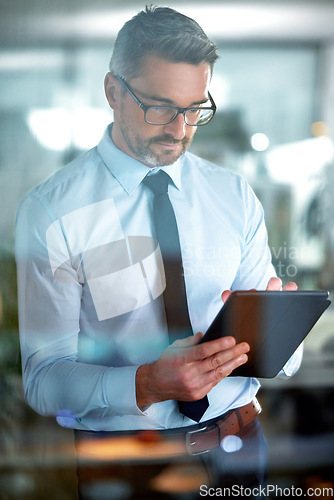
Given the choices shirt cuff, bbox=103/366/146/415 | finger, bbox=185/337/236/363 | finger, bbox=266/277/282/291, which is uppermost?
finger, bbox=266/277/282/291

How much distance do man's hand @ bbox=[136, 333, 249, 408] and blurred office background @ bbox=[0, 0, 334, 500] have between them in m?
0.29

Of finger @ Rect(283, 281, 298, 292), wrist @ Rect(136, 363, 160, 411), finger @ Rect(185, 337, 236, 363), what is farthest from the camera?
finger @ Rect(283, 281, 298, 292)

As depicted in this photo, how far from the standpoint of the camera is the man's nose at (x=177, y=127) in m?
0.98

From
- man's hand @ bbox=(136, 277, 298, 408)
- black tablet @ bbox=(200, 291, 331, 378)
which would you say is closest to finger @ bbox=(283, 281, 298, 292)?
black tablet @ bbox=(200, 291, 331, 378)

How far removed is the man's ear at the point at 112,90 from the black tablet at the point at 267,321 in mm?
461

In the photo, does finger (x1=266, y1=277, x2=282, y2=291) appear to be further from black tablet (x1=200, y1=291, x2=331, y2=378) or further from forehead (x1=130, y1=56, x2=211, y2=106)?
forehead (x1=130, y1=56, x2=211, y2=106)

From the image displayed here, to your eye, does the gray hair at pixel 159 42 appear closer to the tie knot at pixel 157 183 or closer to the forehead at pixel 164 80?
the forehead at pixel 164 80

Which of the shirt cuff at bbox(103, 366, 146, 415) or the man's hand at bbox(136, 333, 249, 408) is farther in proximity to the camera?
the shirt cuff at bbox(103, 366, 146, 415)

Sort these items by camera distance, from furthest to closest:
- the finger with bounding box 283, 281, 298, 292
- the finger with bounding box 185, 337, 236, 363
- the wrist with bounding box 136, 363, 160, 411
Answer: the finger with bounding box 283, 281, 298, 292 < the wrist with bounding box 136, 363, 160, 411 < the finger with bounding box 185, 337, 236, 363

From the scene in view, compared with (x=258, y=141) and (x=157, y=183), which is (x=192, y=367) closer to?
(x=157, y=183)

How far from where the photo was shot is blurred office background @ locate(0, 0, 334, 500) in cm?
100

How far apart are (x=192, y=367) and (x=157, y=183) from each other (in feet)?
1.30

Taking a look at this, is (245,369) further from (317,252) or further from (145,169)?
(145,169)

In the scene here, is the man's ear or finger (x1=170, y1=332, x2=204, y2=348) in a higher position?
the man's ear
